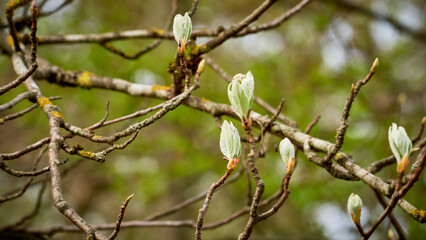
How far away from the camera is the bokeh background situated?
3.32 meters

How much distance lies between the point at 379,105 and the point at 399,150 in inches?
177

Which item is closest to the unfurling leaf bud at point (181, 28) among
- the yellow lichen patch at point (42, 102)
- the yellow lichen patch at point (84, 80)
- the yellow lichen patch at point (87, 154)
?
the yellow lichen patch at point (87, 154)

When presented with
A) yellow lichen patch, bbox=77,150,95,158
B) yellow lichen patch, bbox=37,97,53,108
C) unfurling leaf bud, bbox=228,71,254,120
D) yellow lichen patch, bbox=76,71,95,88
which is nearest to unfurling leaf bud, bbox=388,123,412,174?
unfurling leaf bud, bbox=228,71,254,120

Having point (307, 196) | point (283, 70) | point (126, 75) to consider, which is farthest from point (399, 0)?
point (126, 75)

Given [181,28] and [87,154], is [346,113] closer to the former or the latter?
[181,28]

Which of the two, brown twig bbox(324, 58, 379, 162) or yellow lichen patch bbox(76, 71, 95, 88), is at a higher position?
yellow lichen patch bbox(76, 71, 95, 88)

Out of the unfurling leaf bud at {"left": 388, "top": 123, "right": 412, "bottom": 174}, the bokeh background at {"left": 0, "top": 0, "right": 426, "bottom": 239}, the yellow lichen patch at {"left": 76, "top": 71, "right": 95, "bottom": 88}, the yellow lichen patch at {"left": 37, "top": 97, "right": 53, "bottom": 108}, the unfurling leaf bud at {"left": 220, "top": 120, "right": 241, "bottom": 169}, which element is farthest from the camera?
the bokeh background at {"left": 0, "top": 0, "right": 426, "bottom": 239}

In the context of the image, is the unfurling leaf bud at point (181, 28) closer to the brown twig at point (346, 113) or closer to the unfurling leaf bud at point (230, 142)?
the unfurling leaf bud at point (230, 142)

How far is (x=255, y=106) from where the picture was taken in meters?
3.06

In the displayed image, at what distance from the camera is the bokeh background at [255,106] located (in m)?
3.32

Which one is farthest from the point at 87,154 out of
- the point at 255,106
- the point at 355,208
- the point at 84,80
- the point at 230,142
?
the point at 255,106

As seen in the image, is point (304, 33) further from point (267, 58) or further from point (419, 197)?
point (419, 197)

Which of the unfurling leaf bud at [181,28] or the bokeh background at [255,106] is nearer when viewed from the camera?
the unfurling leaf bud at [181,28]

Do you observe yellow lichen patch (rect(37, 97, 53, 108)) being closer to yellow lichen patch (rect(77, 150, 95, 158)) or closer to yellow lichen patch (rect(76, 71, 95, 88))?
yellow lichen patch (rect(77, 150, 95, 158))
